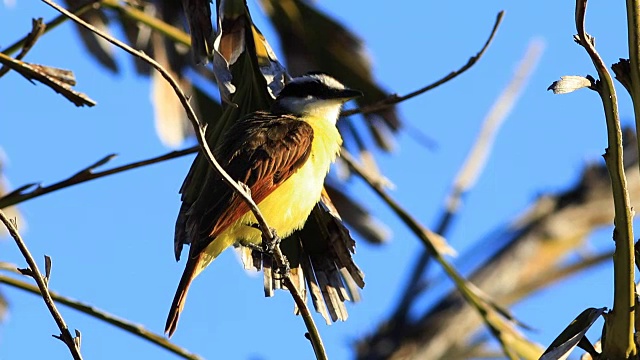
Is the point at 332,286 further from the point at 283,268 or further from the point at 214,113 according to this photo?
the point at 214,113

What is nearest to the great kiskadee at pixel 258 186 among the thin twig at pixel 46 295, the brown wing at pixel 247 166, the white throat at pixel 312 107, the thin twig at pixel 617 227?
the brown wing at pixel 247 166

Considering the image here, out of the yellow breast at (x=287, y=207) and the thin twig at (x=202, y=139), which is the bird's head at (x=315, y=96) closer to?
the yellow breast at (x=287, y=207)

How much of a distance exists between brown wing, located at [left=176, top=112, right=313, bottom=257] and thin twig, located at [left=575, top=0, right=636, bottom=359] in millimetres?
1326

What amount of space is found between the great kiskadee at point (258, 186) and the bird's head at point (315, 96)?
1.03ft

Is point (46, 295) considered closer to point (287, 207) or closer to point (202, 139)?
point (202, 139)

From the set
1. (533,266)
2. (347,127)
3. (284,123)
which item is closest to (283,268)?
(284,123)

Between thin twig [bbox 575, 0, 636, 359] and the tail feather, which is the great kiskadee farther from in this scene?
thin twig [bbox 575, 0, 636, 359]

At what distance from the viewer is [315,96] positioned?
3918 mm

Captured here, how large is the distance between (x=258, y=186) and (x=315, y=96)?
0.86 m

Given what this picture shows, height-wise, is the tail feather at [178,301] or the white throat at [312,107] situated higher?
the white throat at [312,107]

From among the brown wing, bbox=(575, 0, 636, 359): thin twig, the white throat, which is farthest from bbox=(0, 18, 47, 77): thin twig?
bbox=(575, 0, 636, 359): thin twig

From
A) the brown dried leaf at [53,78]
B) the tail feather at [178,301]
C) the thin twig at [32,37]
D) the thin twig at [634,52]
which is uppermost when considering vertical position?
the thin twig at [32,37]

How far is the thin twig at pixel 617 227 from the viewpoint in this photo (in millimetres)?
1818

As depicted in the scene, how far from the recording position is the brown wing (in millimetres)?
3018
